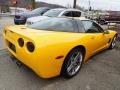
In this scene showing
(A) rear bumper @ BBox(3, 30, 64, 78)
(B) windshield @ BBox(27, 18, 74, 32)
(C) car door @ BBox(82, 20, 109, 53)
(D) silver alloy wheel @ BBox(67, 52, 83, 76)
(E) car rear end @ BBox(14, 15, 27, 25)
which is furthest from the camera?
(E) car rear end @ BBox(14, 15, 27, 25)

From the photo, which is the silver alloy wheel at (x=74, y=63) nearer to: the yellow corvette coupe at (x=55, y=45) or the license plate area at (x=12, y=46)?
the yellow corvette coupe at (x=55, y=45)

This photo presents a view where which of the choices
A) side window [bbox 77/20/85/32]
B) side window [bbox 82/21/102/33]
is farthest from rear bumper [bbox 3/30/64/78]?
side window [bbox 82/21/102/33]

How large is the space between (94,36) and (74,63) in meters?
1.07

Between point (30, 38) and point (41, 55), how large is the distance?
0.41 m

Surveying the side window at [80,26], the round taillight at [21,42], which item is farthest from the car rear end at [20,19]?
the round taillight at [21,42]

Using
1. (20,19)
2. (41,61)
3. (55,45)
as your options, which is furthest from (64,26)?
(20,19)

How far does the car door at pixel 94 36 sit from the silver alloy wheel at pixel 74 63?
486 mm

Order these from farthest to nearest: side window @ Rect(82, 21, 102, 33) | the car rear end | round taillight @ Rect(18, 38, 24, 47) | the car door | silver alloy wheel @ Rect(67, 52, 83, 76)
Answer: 1. the car rear end
2. side window @ Rect(82, 21, 102, 33)
3. the car door
4. silver alloy wheel @ Rect(67, 52, 83, 76)
5. round taillight @ Rect(18, 38, 24, 47)

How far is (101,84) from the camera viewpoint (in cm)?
394

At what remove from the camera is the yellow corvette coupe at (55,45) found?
3316 millimetres

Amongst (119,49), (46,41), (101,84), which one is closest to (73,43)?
(46,41)

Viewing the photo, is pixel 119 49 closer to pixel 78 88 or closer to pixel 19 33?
pixel 78 88

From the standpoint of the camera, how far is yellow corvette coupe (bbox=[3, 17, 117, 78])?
332cm

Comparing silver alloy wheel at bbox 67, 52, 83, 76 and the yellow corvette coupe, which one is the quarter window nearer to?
the yellow corvette coupe
